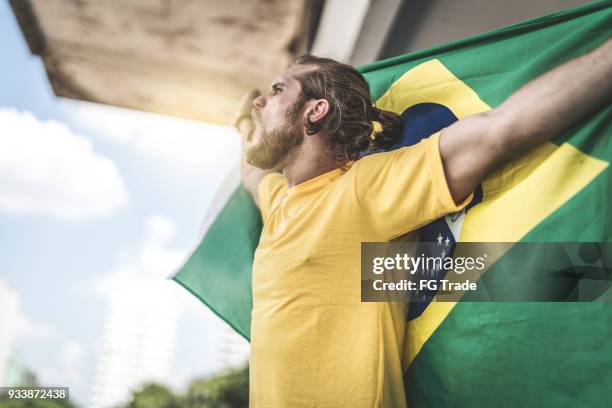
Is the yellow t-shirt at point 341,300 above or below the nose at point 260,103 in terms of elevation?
below

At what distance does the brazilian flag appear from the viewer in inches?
33.7

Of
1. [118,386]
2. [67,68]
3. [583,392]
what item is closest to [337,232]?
[583,392]

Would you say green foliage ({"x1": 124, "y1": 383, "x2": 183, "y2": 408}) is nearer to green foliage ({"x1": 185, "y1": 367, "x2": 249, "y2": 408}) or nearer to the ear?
green foliage ({"x1": 185, "y1": 367, "x2": 249, "y2": 408})

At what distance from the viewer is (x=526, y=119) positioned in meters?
0.85

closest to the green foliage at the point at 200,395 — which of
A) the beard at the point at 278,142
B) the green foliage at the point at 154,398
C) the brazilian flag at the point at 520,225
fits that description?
the green foliage at the point at 154,398

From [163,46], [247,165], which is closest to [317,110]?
[247,165]

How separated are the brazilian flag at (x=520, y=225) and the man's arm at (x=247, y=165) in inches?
21.2

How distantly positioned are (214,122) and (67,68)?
0.89 meters

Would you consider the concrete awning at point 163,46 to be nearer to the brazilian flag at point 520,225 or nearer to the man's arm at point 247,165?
the man's arm at point 247,165

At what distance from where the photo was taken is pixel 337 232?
105 centimetres

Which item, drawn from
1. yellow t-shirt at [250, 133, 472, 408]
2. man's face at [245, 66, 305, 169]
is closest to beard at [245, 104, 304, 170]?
man's face at [245, 66, 305, 169]

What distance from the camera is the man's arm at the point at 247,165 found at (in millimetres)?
1607

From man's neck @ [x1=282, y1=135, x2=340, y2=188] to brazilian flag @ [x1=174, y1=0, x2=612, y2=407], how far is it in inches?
7.5

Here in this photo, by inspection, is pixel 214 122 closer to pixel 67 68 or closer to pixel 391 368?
pixel 67 68
